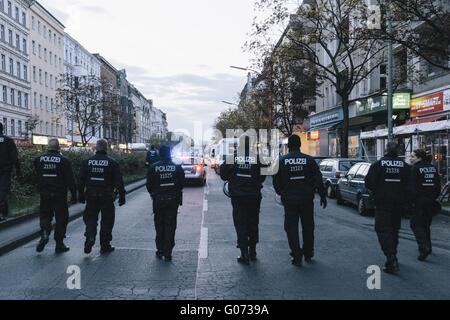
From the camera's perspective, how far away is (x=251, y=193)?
7574mm

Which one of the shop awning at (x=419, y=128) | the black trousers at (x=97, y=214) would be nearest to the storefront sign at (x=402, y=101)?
the shop awning at (x=419, y=128)

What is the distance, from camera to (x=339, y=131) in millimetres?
39844

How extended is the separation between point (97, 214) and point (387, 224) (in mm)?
4456

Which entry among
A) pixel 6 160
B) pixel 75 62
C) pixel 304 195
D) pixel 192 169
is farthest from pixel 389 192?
pixel 75 62

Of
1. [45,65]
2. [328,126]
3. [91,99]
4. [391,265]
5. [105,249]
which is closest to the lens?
[391,265]

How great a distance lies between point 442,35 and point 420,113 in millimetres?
10622

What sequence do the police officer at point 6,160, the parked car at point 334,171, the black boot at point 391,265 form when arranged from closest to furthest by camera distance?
1. the black boot at point 391,265
2. the police officer at point 6,160
3. the parked car at point 334,171

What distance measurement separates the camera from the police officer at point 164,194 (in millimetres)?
7805

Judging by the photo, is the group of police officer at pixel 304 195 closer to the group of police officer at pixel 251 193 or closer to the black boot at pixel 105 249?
the group of police officer at pixel 251 193

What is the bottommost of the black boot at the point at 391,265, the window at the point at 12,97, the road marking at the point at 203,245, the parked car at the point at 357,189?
the road marking at the point at 203,245

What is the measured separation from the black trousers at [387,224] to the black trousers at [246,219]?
1.75m

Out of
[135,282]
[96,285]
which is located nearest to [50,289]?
[96,285]

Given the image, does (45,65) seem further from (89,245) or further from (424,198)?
(424,198)

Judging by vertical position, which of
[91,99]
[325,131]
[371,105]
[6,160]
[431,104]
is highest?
[91,99]
